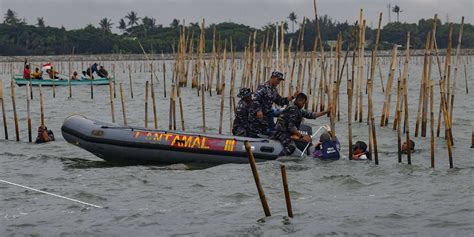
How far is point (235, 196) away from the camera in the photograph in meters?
11.8

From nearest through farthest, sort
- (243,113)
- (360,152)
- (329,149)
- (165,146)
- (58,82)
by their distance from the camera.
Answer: (329,149)
(360,152)
(165,146)
(243,113)
(58,82)

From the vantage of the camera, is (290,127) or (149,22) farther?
(149,22)

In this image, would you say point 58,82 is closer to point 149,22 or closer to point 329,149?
point 329,149

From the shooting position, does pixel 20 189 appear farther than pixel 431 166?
No

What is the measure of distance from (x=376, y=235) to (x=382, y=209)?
1.33m

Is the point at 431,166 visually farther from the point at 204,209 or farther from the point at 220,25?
the point at 220,25

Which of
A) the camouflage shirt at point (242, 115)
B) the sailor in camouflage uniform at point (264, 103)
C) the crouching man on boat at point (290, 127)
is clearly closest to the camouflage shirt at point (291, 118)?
the crouching man on boat at point (290, 127)

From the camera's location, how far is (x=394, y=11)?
121m

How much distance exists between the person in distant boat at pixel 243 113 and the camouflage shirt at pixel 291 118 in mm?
915

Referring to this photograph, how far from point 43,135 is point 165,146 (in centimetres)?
438

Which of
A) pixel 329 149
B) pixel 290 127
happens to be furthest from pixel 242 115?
pixel 329 149

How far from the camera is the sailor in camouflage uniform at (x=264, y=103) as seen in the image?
15102 mm

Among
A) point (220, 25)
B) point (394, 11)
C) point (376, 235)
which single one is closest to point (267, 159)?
point (376, 235)

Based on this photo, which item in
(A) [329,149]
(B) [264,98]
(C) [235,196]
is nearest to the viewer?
(C) [235,196]
